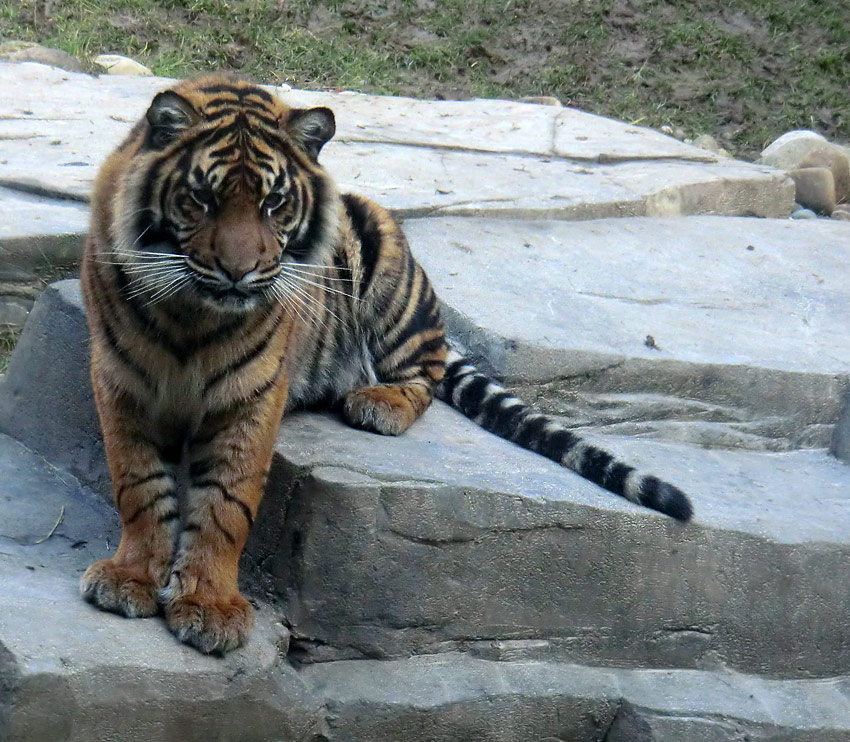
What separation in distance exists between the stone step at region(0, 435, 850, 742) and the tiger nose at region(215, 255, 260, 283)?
899mm

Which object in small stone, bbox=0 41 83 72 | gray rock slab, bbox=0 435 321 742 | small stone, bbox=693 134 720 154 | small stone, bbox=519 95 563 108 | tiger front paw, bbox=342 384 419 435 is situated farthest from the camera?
small stone, bbox=693 134 720 154

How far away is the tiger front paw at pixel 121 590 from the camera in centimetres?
300

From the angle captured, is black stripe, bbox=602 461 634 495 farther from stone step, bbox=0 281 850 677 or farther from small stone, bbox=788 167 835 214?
small stone, bbox=788 167 835 214

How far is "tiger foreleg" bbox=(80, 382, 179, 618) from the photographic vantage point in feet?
9.89

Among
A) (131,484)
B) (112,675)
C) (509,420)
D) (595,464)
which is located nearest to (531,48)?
(509,420)

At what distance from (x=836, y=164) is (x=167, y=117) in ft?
21.4

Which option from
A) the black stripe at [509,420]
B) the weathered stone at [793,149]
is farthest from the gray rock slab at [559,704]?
the weathered stone at [793,149]

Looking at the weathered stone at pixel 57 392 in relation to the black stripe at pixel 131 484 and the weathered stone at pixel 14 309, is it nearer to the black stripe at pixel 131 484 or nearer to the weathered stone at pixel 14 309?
the weathered stone at pixel 14 309

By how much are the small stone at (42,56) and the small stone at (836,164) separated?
17.1ft

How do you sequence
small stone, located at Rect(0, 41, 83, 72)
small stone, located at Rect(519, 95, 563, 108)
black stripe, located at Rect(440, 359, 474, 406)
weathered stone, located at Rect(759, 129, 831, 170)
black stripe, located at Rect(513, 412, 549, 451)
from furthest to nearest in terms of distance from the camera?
small stone, located at Rect(519, 95, 563, 108) < weathered stone, located at Rect(759, 129, 831, 170) < small stone, located at Rect(0, 41, 83, 72) < black stripe, located at Rect(440, 359, 474, 406) < black stripe, located at Rect(513, 412, 549, 451)

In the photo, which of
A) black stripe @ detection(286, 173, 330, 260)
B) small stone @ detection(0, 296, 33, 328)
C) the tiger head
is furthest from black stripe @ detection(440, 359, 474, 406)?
small stone @ detection(0, 296, 33, 328)

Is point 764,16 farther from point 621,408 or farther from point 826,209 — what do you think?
point 621,408

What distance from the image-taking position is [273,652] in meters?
3.13

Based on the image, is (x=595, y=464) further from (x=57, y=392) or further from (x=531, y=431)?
(x=57, y=392)
